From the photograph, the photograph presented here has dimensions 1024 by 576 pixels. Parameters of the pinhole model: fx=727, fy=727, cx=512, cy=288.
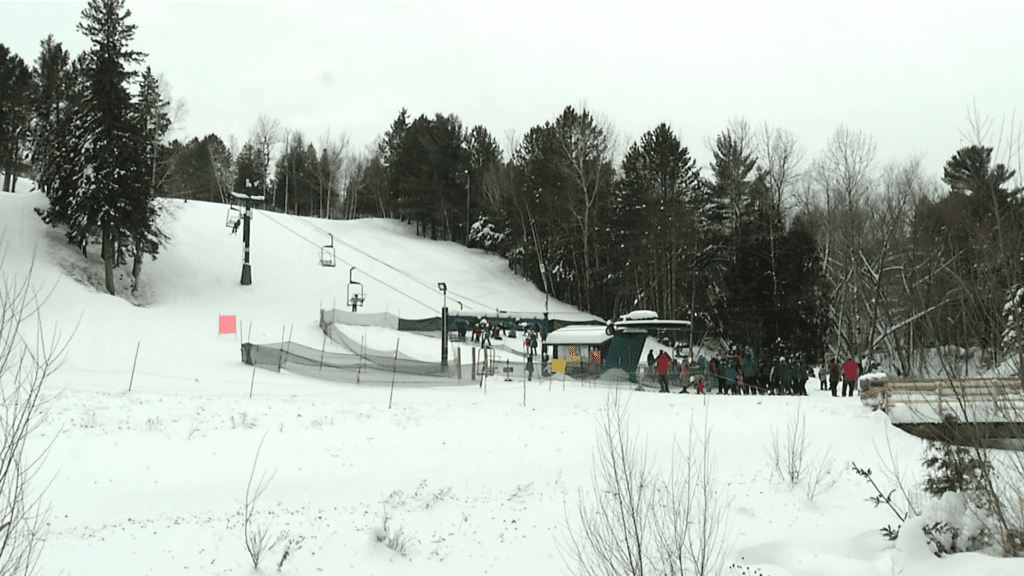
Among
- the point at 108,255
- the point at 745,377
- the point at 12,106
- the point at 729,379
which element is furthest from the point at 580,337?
the point at 12,106

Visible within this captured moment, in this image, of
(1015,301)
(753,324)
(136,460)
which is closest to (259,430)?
(136,460)

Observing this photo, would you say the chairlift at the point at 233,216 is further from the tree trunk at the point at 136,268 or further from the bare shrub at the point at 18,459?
the bare shrub at the point at 18,459

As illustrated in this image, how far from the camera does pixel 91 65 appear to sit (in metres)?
41.4

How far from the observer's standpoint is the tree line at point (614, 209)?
39094mm

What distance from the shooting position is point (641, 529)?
7.80 meters

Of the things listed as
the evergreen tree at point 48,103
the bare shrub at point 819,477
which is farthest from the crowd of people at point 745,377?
the evergreen tree at point 48,103

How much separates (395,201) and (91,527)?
220ft

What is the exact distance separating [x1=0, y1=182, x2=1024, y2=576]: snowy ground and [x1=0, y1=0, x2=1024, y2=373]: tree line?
8.69 metres

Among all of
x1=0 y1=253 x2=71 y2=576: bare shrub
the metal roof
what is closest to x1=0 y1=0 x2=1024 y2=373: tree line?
the metal roof

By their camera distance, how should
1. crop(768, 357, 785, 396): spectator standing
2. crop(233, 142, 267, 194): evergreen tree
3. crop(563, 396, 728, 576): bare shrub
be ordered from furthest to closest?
crop(233, 142, 267, 194): evergreen tree → crop(768, 357, 785, 396): spectator standing → crop(563, 396, 728, 576): bare shrub

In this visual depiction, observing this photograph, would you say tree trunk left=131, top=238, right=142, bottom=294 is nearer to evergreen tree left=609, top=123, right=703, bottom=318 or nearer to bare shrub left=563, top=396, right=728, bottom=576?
evergreen tree left=609, top=123, right=703, bottom=318

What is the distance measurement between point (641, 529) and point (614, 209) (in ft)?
168

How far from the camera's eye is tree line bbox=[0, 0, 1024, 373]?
39094 mm

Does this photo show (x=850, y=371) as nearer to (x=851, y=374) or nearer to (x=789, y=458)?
(x=851, y=374)
